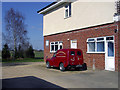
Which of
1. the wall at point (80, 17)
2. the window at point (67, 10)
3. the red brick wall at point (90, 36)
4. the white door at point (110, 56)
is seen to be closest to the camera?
the white door at point (110, 56)

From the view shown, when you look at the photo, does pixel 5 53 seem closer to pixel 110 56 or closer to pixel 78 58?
pixel 78 58

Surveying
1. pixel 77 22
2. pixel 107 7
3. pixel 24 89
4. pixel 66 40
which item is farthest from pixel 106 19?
pixel 24 89

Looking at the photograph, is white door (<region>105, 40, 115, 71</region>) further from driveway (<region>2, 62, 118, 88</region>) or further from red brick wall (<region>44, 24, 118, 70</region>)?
driveway (<region>2, 62, 118, 88</region>)

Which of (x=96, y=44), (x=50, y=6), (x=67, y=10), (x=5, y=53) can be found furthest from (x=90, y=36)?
(x=5, y=53)

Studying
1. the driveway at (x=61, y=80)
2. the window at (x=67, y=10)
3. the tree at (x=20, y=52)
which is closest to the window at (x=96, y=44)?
the driveway at (x=61, y=80)

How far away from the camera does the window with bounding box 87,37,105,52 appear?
1391 cm

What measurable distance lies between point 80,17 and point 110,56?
205 inches

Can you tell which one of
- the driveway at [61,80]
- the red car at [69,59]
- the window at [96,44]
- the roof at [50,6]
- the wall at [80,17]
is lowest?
the driveway at [61,80]

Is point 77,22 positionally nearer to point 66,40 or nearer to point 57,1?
point 66,40

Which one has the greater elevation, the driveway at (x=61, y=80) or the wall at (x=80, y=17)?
the wall at (x=80, y=17)

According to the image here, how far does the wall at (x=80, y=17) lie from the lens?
1363 cm

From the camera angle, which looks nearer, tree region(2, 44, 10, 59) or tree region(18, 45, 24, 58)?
tree region(2, 44, 10, 59)

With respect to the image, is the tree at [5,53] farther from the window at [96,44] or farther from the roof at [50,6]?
the window at [96,44]

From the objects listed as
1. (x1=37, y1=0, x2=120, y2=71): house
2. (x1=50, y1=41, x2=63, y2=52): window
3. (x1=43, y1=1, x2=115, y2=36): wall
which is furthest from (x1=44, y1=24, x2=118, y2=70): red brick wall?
(x1=50, y1=41, x2=63, y2=52): window
